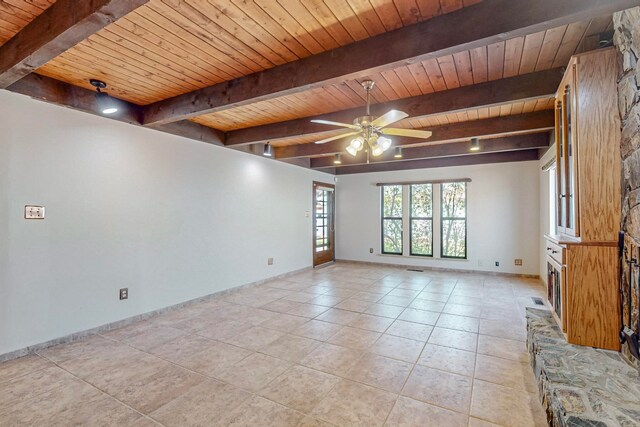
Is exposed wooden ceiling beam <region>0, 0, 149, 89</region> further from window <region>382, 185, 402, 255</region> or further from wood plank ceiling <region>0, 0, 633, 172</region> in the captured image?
window <region>382, 185, 402, 255</region>

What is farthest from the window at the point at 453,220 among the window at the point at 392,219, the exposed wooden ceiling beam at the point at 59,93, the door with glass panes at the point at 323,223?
the exposed wooden ceiling beam at the point at 59,93

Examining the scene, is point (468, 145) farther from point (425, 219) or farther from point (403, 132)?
point (403, 132)

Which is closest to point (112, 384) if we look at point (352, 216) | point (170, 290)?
point (170, 290)

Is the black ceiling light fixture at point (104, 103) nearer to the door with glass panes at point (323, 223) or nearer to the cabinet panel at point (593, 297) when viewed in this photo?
the cabinet panel at point (593, 297)

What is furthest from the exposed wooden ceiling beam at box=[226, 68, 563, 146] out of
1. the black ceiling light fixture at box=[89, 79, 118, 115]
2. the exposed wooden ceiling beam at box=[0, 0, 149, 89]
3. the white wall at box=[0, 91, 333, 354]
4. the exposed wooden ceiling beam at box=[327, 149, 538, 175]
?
the exposed wooden ceiling beam at box=[327, 149, 538, 175]

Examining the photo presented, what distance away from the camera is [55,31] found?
1.81 metres

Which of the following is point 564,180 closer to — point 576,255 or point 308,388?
point 576,255

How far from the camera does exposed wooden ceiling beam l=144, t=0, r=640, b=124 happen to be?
5.47 ft

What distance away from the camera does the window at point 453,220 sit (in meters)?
6.54

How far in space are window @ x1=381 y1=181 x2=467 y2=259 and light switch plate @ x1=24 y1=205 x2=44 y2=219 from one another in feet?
20.3

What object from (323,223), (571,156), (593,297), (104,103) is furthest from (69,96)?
(323,223)

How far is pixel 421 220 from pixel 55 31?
657 centimetres

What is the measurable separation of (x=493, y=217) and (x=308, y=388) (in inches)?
217

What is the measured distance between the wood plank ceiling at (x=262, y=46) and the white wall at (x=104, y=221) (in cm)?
49
